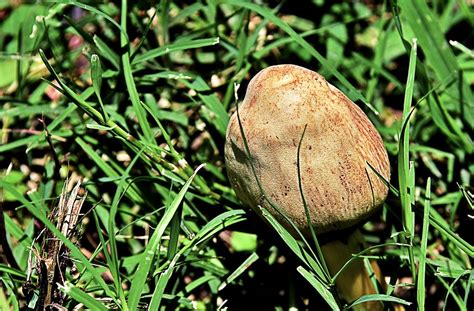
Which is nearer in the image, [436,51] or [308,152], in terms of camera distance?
[308,152]

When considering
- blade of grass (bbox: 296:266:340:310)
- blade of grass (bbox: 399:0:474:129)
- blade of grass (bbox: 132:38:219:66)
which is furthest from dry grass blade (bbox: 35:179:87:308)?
blade of grass (bbox: 399:0:474:129)

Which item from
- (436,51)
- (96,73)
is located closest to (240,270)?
(96,73)

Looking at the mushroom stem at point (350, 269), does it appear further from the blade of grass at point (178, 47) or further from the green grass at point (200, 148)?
the blade of grass at point (178, 47)

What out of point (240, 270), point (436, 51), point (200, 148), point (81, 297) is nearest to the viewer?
point (81, 297)

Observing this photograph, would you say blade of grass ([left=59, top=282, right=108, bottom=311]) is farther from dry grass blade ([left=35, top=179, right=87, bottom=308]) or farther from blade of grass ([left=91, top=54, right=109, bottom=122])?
blade of grass ([left=91, top=54, right=109, bottom=122])

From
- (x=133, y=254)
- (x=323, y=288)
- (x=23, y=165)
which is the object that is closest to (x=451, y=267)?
(x=323, y=288)

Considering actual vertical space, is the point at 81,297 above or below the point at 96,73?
below

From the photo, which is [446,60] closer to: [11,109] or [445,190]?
[445,190]

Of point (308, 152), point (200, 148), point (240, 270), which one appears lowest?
point (240, 270)

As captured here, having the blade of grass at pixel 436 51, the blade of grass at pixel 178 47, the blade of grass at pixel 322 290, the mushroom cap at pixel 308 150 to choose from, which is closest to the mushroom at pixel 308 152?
the mushroom cap at pixel 308 150

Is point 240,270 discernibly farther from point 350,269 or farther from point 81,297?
point 81,297
